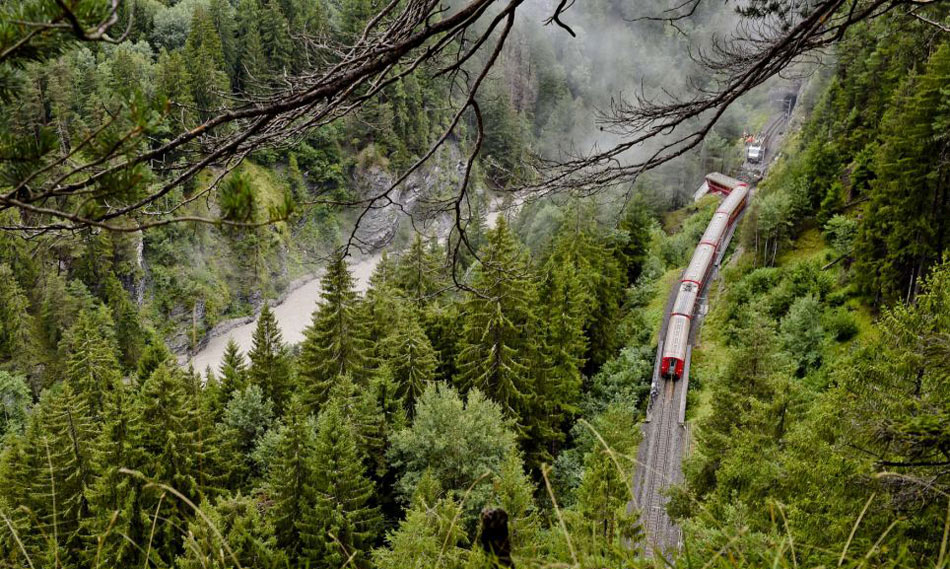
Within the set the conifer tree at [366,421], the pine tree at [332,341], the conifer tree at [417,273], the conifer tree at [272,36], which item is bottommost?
the conifer tree at [366,421]

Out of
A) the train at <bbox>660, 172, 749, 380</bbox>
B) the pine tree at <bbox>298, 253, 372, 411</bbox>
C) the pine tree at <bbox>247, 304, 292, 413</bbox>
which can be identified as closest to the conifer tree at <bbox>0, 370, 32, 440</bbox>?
the pine tree at <bbox>247, 304, 292, 413</bbox>

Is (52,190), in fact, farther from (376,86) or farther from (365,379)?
(365,379)

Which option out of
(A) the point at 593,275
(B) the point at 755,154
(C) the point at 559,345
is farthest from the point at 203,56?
(B) the point at 755,154

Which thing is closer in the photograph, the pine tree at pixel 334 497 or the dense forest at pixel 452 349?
the dense forest at pixel 452 349

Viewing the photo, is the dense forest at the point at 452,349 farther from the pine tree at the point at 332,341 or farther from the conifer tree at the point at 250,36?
the conifer tree at the point at 250,36

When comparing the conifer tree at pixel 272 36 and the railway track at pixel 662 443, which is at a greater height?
the conifer tree at pixel 272 36

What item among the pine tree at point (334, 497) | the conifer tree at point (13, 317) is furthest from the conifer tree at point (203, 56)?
the pine tree at point (334, 497)

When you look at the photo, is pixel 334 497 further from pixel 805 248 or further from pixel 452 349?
pixel 805 248
